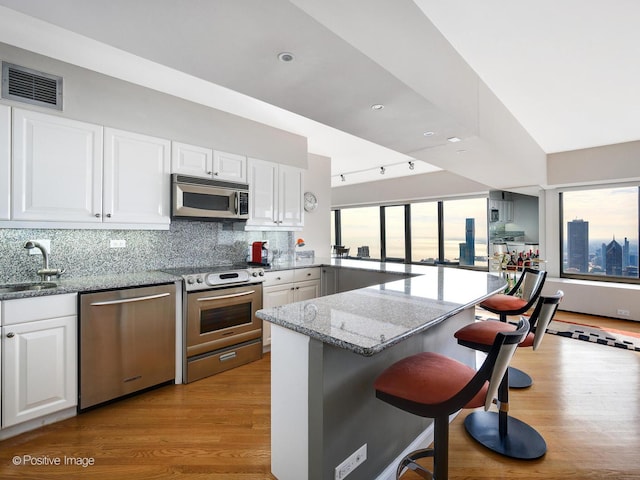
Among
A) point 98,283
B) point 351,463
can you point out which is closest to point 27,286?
point 98,283

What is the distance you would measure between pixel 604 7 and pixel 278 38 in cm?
194

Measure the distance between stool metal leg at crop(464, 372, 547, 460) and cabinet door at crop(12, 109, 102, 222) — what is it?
10.6ft

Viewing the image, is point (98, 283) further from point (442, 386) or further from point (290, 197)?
point (442, 386)

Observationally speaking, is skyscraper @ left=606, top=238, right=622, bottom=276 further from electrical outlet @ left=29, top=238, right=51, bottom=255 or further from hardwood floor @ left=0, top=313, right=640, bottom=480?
electrical outlet @ left=29, top=238, right=51, bottom=255

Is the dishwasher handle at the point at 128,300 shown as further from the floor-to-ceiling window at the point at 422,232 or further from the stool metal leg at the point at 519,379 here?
the floor-to-ceiling window at the point at 422,232

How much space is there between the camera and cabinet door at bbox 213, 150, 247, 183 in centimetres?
338

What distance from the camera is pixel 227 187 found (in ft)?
11.2

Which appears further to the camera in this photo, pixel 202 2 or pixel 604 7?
pixel 604 7

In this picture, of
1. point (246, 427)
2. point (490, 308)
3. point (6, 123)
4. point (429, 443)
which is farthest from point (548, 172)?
point (6, 123)

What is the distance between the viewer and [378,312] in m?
1.53

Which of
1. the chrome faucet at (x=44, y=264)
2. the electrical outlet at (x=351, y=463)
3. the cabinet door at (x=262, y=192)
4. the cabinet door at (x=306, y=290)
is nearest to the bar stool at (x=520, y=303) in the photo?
the electrical outlet at (x=351, y=463)

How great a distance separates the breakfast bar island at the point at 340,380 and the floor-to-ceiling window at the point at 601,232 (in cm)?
490

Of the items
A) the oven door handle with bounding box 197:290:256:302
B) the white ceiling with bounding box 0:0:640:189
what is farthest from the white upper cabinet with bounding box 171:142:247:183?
the oven door handle with bounding box 197:290:256:302

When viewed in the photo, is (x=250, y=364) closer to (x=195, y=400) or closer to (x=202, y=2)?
(x=195, y=400)
